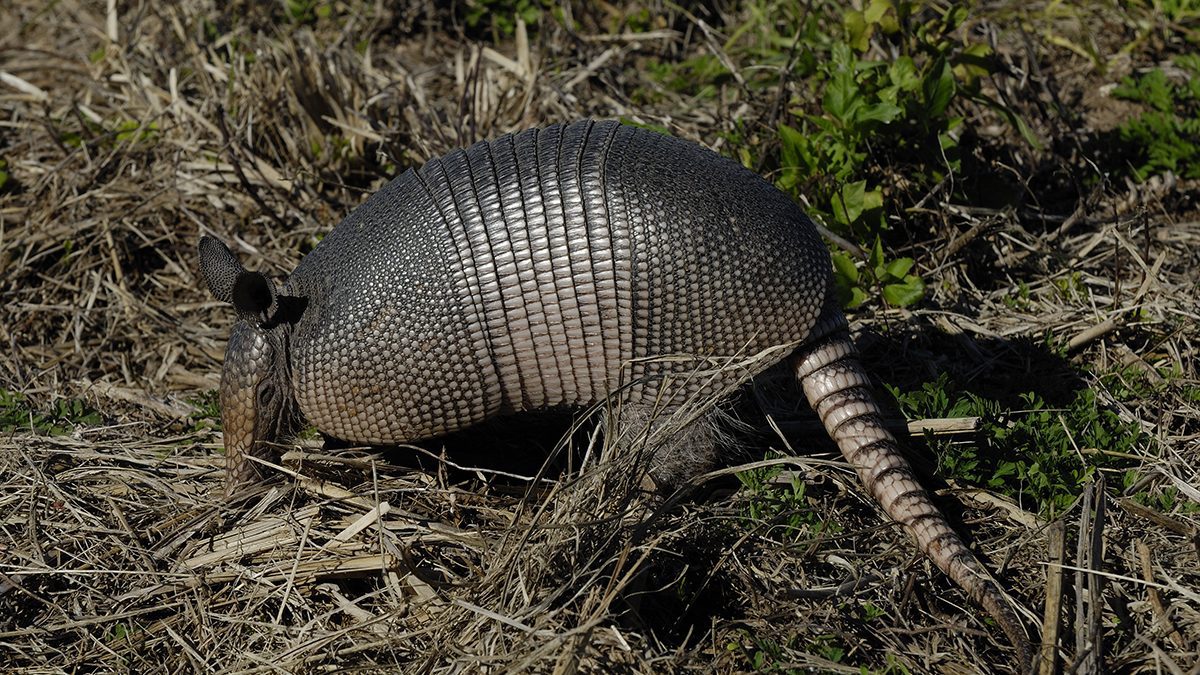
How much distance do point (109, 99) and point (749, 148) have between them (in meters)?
4.22

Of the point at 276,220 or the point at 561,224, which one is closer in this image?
the point at 561,224

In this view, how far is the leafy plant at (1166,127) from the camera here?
567cm

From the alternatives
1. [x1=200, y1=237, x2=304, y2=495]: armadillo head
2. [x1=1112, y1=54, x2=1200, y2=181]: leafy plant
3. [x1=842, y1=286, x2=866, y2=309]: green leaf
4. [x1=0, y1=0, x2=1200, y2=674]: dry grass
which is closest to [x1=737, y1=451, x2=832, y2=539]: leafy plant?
[x1=0, y1=0, x2=1200, y2=674]: dry grass

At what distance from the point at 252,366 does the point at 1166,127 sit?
486 cm

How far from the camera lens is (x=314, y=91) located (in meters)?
6.19

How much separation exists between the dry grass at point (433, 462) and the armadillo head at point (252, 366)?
0.18 metres

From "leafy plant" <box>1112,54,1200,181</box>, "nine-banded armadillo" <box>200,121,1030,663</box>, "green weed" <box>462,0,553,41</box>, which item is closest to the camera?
"nine-banded armadillo" <box>200,121,1030,663</box>

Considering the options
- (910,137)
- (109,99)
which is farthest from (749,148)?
(109,99)

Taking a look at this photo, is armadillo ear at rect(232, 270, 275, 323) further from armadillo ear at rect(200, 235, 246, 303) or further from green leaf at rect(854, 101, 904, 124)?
green leaf at rect(854, 101, 904, 124)

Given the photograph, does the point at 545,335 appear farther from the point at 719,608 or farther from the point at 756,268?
the point at 719,608

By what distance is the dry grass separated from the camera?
359 centimetres

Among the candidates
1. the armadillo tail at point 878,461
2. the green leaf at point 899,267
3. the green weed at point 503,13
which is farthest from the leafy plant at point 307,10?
the armadillo tail at point 878,461

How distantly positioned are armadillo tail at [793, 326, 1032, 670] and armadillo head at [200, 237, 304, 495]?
2.04m

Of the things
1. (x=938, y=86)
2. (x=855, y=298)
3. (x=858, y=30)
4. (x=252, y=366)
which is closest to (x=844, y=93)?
(x=938, y=86)
